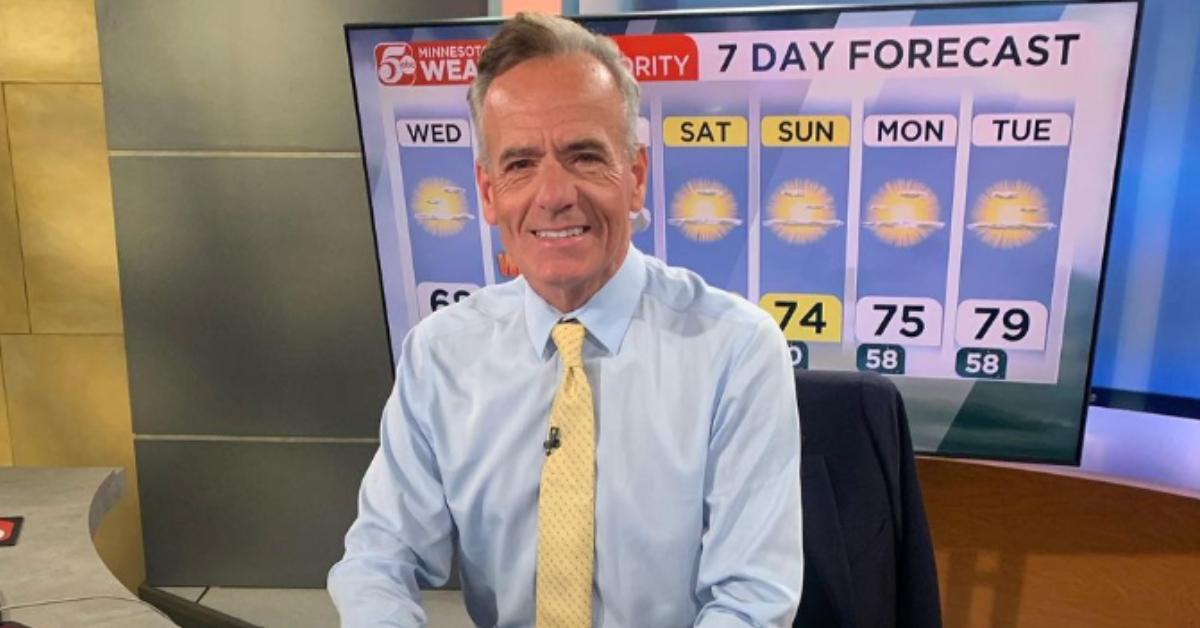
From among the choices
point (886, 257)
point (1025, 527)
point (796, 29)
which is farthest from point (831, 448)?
point (1025, 527)

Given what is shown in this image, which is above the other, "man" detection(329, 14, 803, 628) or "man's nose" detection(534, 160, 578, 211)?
"man's nose" detection(534, 160, 578, 211)

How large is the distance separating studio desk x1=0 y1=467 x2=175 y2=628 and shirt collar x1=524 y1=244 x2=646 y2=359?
0.69 metres

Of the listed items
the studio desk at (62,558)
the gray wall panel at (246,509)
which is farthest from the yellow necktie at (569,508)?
the gray wall panel at (246,509)

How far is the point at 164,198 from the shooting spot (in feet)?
9.05

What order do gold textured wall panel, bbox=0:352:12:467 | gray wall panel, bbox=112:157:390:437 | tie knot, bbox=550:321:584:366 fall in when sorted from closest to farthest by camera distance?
tie knot, bbox=550:321:584:366, gray wall panel, bbox=112:157:390:437, gold textured wall panel, bbox=0:352:12:467

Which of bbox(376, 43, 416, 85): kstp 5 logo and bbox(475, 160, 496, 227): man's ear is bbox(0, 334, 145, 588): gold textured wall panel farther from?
bbox(475, 160, 496, 227): man's ear

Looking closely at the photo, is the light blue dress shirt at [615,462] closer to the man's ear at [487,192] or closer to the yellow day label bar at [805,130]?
the man's ear at [487,192]

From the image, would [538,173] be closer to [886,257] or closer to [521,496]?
[521,496]

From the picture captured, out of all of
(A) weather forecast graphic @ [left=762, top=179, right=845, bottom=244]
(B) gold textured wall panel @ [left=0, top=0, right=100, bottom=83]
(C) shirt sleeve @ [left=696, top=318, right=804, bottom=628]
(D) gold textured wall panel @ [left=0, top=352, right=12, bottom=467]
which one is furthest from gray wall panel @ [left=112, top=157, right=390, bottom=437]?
(C) shirt sleeve @ [left=696, top=318, right=804, bottom=628]

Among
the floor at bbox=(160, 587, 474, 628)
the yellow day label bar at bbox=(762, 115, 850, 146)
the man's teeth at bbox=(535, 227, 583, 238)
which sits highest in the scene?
the yellow day label bar at bbox=(762, 115, 850, 146)

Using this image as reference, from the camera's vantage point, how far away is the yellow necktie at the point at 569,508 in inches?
50.9

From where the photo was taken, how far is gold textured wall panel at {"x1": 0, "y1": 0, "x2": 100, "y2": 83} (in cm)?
270

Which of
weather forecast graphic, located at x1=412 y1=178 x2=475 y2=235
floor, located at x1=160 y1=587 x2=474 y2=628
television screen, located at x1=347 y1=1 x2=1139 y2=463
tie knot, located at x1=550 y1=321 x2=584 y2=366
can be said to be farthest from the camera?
floor, located at x1=160 y1=587 x2=474 y2=628

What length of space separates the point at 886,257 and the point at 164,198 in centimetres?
195
